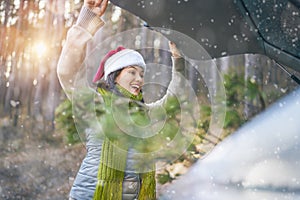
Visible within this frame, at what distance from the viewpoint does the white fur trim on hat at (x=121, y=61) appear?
1693mm

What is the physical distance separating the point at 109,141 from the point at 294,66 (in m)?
0.67

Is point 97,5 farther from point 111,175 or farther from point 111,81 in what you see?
point 111,175

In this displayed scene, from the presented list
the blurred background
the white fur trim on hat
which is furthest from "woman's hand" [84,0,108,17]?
the blurred background

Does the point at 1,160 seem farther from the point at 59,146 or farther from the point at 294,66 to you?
the point at 294,66

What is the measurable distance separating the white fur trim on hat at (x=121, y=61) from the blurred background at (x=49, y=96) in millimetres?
2097

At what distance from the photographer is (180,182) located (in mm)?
3842

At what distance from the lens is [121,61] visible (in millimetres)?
1700

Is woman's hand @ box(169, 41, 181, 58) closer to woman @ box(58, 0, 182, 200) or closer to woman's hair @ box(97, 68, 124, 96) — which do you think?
woman @ box(58, 0, 182, 200)

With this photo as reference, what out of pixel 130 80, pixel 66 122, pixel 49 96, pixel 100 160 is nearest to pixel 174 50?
pixel 130 80

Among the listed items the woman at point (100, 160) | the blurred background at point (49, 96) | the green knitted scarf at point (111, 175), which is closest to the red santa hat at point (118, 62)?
the woman at point (100, 160)

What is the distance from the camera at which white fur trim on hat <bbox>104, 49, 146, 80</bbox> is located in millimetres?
1693

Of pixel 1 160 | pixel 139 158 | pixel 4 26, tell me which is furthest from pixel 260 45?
pixel 4 26

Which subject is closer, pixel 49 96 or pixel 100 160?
pixel 100 160

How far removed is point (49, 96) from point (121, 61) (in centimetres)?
329
